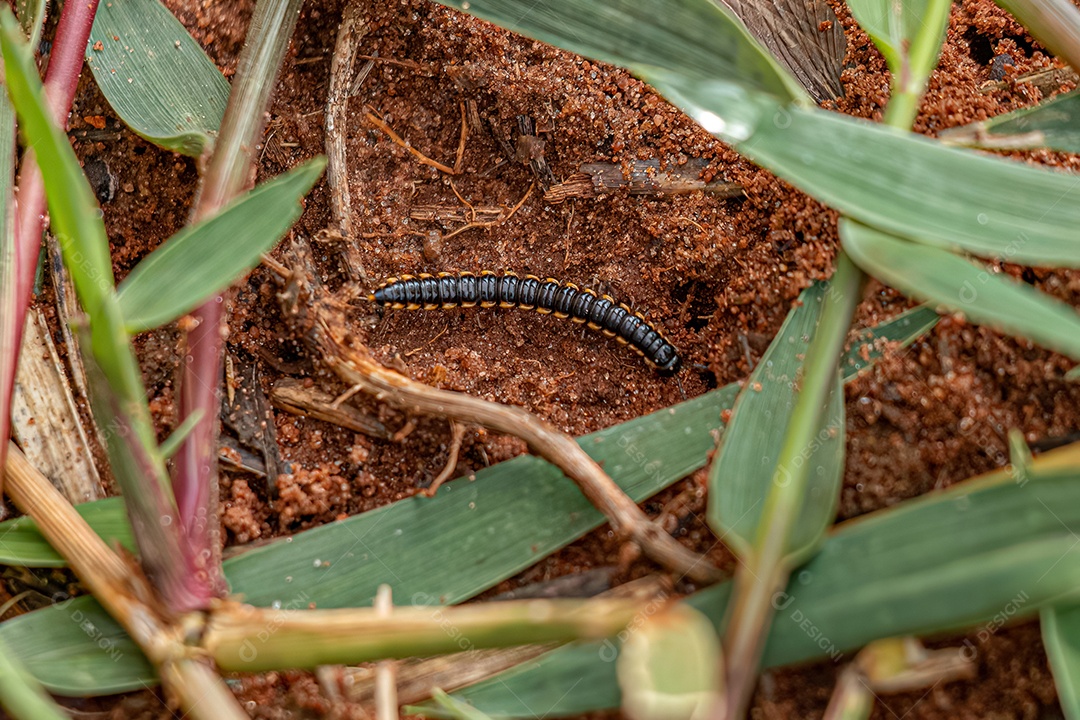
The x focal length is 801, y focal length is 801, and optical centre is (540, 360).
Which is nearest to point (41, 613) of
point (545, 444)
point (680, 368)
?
point (545, 444)

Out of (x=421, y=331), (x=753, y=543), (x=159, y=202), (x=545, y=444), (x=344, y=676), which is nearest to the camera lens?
(x=753, y=543)

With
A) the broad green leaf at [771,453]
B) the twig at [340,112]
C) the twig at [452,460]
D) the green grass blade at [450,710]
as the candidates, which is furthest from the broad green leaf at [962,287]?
the twig at [340,112]

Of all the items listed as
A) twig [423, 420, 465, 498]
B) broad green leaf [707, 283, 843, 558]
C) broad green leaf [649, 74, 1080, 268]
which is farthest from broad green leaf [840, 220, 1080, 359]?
twig [423, 420, 465, 498]

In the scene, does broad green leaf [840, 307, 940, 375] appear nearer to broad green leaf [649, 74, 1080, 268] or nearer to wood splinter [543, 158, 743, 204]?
broad green leaf [649, 74, 1080, 268]

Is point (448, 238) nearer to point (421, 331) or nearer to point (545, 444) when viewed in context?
point (421, 331)

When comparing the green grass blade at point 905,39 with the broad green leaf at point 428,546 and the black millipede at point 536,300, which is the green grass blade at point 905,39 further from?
the black millipede at point 536,300

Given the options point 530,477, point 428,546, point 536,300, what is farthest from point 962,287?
point 536,300
